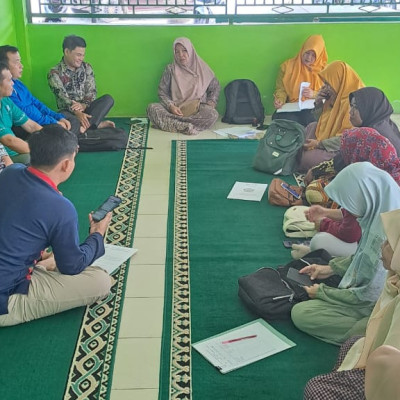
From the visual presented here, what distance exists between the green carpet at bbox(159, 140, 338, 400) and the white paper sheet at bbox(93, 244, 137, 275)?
0.24m

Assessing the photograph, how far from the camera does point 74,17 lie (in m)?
6.02

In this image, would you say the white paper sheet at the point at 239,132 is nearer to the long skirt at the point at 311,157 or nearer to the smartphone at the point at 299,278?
the long skirt at the point at 311,157

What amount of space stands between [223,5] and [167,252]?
3.59 metres

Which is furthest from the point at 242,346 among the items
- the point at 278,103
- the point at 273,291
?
the point at 278,103

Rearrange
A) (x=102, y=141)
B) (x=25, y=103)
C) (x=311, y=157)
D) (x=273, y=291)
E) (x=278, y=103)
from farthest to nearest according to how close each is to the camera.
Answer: (x=278, y=103) < (x=102, y=141) < (x=25, y=103) < (x=311, y=157) < (x=273, y=291)

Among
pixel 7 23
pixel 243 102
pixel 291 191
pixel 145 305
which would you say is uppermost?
pixel 7 23

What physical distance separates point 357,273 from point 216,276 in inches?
32.2

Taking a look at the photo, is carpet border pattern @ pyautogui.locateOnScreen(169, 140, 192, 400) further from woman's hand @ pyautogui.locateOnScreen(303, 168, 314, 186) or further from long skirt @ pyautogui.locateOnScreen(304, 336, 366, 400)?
woman's hand @ pyautogui.locateOnScreen(303, 168, 314, 186)

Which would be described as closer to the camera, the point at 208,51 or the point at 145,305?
the point at 145,305

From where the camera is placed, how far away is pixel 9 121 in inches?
163

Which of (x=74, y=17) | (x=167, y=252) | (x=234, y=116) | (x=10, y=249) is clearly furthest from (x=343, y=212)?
(x=74, y=17)

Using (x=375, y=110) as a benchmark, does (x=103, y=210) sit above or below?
below

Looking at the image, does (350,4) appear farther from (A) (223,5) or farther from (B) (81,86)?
(B) (81,86)

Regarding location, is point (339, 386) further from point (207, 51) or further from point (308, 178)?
point (207, 51)
